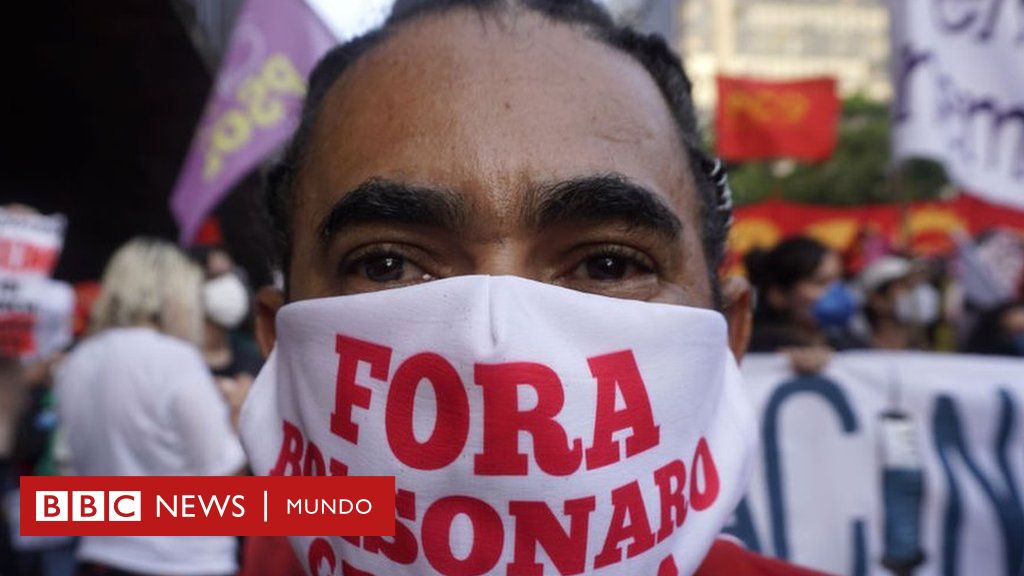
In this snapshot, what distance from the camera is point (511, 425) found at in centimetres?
111

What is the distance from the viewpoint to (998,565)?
215 cm

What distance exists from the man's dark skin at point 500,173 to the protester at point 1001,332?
151 inches

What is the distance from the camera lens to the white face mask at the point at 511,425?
1.11 m

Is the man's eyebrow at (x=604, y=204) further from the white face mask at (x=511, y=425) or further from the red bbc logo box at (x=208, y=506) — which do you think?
the red bbc logo box at (x=208, y=506)

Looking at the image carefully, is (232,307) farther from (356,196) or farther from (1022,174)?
(1022,174)

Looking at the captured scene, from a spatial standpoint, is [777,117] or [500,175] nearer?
[500,175]

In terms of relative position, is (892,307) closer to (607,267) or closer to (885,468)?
(885,468)

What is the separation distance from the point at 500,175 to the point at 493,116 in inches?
3.8

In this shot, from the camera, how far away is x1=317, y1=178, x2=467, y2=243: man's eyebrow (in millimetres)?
1232

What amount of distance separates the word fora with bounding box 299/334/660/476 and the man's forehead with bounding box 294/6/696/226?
0.24m

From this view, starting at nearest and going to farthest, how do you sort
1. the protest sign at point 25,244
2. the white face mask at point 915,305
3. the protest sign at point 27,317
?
the protest sign at point 27,317
the protest sign at point 25,244
the white face mask at point 915,305

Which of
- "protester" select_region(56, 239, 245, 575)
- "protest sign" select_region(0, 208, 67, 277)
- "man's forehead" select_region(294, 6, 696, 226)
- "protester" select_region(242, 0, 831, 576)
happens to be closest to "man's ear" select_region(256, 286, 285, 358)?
"protester" select_region(242, 0, 831, 576)

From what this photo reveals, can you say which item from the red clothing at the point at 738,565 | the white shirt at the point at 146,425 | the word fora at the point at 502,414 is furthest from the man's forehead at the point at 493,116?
the white shirt at the point at 146,425

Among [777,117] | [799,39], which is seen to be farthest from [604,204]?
[799,39]
